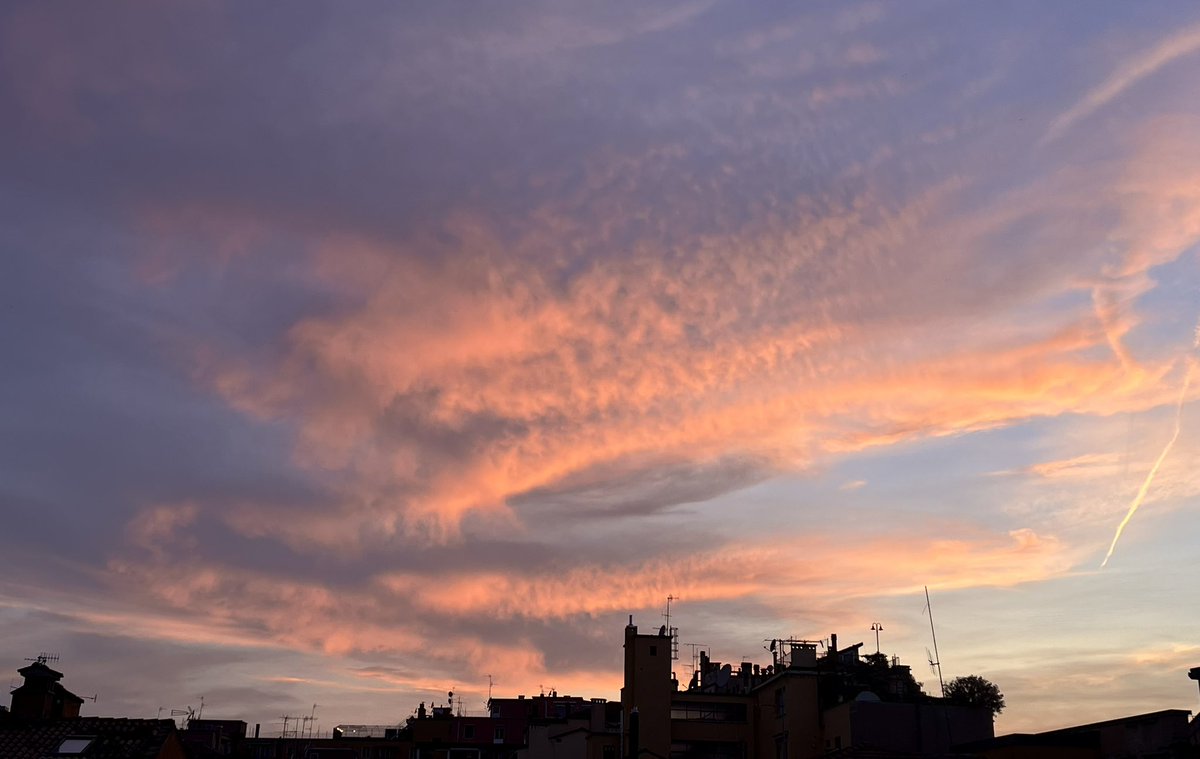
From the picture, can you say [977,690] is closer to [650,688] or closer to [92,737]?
[650,688]

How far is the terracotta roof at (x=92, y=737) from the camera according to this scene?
6531cm

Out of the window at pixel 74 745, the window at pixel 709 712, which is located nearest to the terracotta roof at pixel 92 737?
the window at pixel 74 745

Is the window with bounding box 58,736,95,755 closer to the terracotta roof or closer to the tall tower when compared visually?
the terracotta roof

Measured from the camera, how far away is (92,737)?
219 ft

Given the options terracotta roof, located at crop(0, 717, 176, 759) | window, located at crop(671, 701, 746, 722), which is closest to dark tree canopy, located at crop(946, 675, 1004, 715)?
window, located at crop(671, 701, 746, 722)

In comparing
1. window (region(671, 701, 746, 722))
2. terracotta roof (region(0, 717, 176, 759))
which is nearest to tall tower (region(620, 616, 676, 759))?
window (region(671, 701, 746, 722))

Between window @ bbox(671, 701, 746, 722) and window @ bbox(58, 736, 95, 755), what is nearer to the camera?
window @ bbox(58, 736, 95, 755)

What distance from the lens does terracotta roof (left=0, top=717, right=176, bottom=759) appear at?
214 ft

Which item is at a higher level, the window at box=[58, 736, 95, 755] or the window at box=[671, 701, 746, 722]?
the window at box=[671, 701, 746, 722]

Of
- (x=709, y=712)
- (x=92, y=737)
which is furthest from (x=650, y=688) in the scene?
(x=92, y=737)

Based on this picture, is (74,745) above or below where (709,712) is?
below

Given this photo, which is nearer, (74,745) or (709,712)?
(74,745)

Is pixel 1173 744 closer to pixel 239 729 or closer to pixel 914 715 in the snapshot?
pixel 914 715

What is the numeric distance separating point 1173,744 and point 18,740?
60.6 metres
